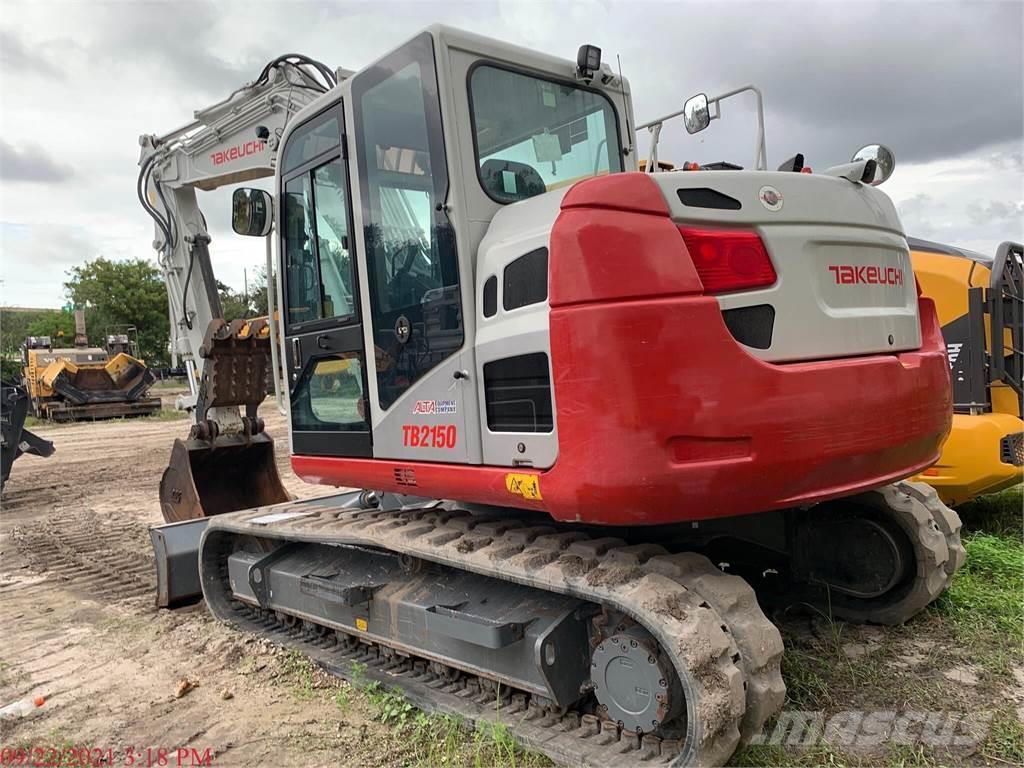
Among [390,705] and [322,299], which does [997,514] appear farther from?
[322,299]

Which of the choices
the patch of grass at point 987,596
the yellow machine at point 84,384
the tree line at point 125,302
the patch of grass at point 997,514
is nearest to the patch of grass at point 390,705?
the patch of grass at point 987,596

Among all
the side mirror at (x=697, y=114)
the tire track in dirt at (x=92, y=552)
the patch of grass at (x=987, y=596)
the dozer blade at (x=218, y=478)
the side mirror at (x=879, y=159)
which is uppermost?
the side mirror at (x=697, y=114)

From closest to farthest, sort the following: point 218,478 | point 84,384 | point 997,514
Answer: point 997,514 → point 218,478 → point 84,384

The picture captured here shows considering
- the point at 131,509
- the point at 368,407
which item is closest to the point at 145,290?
the point at 131,509

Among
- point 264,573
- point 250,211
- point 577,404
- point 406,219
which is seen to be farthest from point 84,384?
point 577,404

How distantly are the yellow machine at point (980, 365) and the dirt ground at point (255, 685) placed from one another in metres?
1.37

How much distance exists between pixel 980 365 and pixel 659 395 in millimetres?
4127

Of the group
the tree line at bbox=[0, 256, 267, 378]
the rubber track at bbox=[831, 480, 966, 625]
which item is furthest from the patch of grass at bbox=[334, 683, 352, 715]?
the tree line at bbox=[0, 256, 267, 378]

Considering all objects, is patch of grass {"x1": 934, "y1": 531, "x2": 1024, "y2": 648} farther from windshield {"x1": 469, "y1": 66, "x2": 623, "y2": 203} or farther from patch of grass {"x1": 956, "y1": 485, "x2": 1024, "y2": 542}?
windshield {"x1": 469, "y1": 66, "x2": 623, "y2": 203}

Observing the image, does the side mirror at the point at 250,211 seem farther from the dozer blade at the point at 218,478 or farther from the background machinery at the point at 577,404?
the dozer blade at the point at 218,478

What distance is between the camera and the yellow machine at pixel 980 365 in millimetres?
5164

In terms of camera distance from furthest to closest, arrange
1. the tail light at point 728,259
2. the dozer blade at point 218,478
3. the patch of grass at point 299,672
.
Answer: the dozer blade at point 218,478, the patch of grass at point 299,672, the tail light at point 728,259

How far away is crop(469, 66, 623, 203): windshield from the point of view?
10.7 ft

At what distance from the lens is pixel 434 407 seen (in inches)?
126
